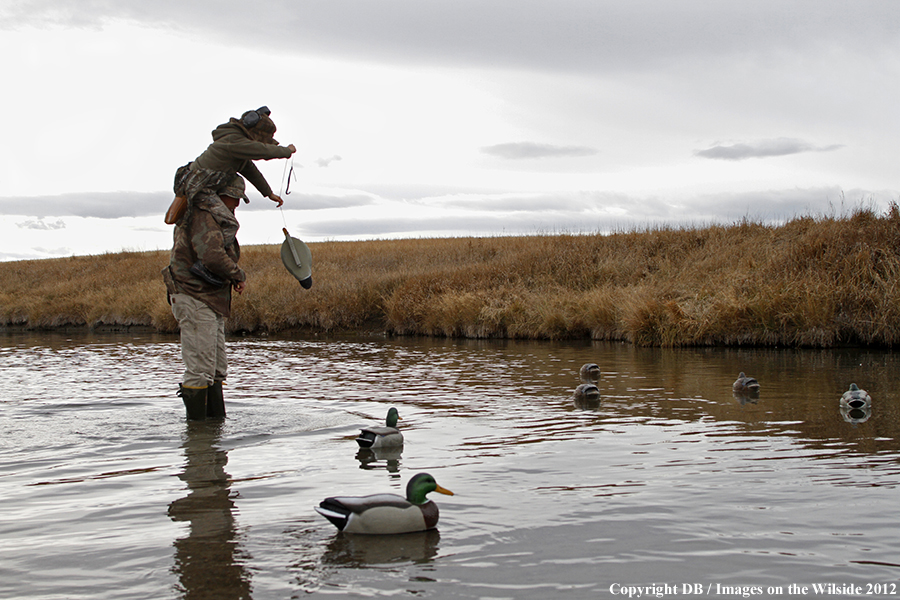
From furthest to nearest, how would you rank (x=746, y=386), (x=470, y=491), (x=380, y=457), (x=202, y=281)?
(x=746, y=386)
(x=202, y=281)
(x=380, y=457)
(x=470, y=491)

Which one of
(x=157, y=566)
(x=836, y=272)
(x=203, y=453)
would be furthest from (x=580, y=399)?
(x=836, y=272)

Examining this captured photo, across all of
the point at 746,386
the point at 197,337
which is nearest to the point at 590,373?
the point at 746,386

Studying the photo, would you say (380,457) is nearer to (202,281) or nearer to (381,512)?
(381,512)

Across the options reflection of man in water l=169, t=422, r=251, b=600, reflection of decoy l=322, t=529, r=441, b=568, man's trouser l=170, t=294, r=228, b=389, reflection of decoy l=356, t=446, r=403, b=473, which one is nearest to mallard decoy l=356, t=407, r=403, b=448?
reflection of decoy l=356, t=446, r=403, b=473

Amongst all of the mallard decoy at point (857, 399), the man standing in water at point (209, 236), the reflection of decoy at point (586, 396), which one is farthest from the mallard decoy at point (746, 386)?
the man standing in water at point (209, 236)

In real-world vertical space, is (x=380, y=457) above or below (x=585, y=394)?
below

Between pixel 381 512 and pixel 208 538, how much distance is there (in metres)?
0.98

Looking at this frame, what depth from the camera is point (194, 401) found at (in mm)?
7840

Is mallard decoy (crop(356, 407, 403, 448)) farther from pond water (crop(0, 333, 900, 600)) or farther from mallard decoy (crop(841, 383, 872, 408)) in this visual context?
mallard decoy (crop(841, 383, 872, 408))

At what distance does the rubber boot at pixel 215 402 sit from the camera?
8164 mm

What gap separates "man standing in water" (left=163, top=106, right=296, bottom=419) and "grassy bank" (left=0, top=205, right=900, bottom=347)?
12.3m

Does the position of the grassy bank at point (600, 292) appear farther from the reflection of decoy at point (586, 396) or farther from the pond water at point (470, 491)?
the reflection of decoy at point (586, 396)

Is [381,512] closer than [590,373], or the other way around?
[381,512]

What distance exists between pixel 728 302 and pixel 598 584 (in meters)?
14.8
